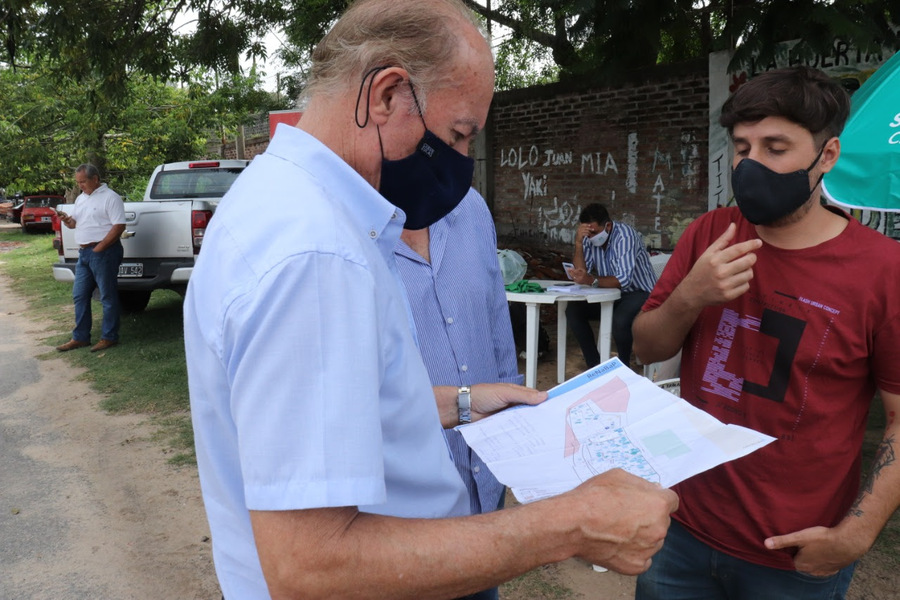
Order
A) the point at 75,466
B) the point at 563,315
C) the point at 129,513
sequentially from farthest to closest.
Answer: the point at 563,315 → the point at 75,466 → the point at 129,513

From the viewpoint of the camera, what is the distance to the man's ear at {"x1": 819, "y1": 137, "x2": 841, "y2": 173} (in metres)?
1.74

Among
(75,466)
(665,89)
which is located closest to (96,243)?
(75,466)

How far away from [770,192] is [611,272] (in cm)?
435

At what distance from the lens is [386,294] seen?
1.02 m

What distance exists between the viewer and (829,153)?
1.76m

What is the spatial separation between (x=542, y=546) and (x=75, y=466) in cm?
478

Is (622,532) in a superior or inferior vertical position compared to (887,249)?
→ inferior

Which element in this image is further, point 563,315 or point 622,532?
point 563,315

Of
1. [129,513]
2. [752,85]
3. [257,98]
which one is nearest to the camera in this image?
[752,85]

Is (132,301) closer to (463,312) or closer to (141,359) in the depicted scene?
(141,359)

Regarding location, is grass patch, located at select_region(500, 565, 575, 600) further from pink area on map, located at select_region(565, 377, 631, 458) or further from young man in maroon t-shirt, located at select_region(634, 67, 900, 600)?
pink area on map, located at select_region(565, 377, 631, 458)

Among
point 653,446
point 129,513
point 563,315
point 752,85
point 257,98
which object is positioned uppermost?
point 257,98

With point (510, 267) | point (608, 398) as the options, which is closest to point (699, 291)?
point (608, 398)

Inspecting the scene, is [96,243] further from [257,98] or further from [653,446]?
[653,446]
